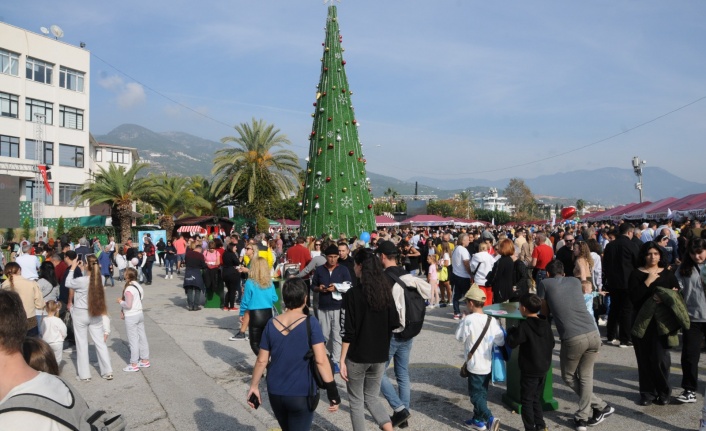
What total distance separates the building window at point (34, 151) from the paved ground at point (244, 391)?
116 ft

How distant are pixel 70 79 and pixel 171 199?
14873 mm

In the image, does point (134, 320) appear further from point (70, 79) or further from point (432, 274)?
point (70, 79)

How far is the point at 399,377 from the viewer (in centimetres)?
562

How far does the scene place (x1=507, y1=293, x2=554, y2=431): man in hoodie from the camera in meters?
5.06

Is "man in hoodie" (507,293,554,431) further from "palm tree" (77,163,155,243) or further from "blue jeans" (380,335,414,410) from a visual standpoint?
"palm tree" (77,163,155,243)

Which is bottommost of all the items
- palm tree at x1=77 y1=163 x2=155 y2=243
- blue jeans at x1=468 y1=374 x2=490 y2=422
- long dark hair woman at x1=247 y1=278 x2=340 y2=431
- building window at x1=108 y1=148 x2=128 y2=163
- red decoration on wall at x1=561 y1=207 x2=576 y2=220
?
blue jeans at x1=468 y1=374 x2=490 y2=422

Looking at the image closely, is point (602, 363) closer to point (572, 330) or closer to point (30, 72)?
point (572, 330)

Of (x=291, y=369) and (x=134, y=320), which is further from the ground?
(x=291, y=369)

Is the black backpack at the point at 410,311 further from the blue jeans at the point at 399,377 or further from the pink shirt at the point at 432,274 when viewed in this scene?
the pink shirt at the point at 432,274

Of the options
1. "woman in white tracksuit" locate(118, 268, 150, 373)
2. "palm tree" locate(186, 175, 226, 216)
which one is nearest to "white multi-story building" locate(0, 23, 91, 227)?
"palm tree" locate(186, 175, 226, 216)

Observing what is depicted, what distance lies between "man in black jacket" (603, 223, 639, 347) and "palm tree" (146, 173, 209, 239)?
29662mm

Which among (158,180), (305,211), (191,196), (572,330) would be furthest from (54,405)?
(191,196)

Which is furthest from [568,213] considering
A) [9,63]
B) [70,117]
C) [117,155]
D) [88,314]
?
[117,155]

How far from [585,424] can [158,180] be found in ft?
111
